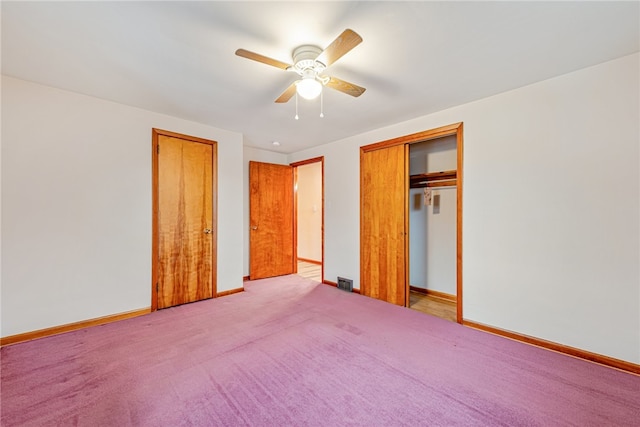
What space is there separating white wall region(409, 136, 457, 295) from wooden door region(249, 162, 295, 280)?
2.42 metres

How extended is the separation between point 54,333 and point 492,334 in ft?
14.6

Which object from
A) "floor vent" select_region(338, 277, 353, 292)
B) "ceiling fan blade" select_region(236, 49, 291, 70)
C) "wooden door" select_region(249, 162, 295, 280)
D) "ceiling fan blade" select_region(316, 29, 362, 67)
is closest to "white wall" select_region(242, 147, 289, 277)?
"wooden door" select_region(249, 162, 295, 280)

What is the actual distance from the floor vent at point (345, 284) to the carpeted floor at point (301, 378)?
1.17 m

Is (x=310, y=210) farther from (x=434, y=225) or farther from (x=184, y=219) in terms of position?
(x=184, y=219)

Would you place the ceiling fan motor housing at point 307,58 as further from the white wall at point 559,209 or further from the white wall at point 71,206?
the white wall at point 71,206

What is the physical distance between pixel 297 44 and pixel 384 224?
8.41 ft

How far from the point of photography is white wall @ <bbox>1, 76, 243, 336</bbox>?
242 cm

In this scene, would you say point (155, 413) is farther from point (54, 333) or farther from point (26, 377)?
point (54, 333)

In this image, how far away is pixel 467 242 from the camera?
2914mm

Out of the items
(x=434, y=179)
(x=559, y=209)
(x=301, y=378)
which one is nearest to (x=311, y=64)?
(x=301, y=378)

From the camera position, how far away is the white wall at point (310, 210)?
6609 mm

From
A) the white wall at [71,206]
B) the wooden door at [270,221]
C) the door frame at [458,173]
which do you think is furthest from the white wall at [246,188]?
the door frame at [458,173]

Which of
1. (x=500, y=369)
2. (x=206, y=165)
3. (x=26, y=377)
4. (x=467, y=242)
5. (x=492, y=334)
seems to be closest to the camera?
(x=26, y=377)

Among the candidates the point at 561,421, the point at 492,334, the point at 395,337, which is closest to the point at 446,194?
the point at 492,334
